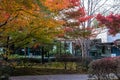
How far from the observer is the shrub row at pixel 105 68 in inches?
531

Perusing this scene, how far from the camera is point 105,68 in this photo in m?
13.5

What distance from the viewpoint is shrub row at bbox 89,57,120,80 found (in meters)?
13.5

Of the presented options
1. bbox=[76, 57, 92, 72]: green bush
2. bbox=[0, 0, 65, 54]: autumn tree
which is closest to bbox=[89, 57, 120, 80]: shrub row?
bbox=[0, 0, 65, 54]: autumn tree

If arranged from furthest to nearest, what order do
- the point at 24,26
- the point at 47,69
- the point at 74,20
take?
the point at 74,20, the point at 47,69, the point at 24,26

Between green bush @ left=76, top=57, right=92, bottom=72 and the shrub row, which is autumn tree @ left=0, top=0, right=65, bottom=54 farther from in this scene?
green bush @ left=76, top=57, right=92, bottom=72

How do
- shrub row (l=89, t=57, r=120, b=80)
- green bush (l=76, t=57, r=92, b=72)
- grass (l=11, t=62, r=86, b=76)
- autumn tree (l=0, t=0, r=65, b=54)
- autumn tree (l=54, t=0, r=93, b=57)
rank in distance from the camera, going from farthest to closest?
1. autumn tree (l=54, t=0, r=93, b=57)
2. green bush (l=76, t=57, r=92, b=72)
3. grass (l=11, t=62, r=86, b=76)
4. autumn tree (l=0, t=0, r=65, b=54)
5. shrub row (l=89, t=57, r=120, b=80)

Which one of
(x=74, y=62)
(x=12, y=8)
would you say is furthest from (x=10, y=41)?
(x=12, y=8)

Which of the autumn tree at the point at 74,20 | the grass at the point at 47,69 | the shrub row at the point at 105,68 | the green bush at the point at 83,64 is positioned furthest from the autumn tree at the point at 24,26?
the green bush at the point at 83,64

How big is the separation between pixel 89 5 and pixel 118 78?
61.7 ft

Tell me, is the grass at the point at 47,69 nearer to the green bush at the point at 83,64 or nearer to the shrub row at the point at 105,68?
the green bush at the point at 83,64

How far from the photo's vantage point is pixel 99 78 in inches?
544

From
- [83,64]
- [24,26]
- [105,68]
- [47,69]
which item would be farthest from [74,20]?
[105,68]

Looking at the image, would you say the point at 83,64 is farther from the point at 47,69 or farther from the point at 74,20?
the point at 74,20

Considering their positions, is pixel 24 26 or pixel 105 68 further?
pixel 24 26
